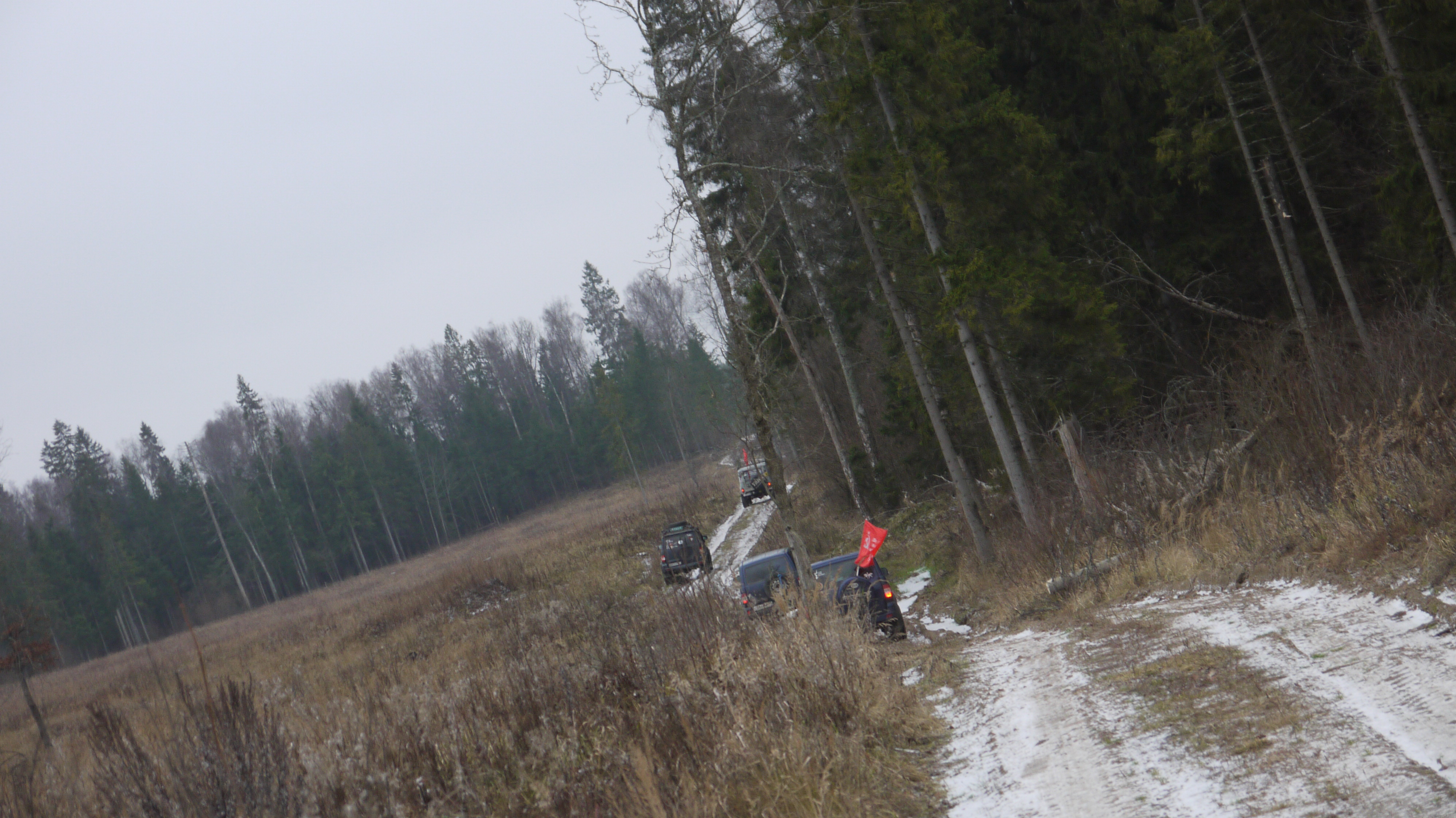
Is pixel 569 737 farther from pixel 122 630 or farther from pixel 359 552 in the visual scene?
pixel 122 630

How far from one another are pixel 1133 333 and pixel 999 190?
5840 millimetres

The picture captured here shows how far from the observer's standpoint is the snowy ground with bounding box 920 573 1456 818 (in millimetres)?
3666

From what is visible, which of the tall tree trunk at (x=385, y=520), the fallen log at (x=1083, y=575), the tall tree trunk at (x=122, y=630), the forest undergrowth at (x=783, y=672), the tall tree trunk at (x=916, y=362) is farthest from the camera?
the tall tree trunk at (x=385, y=520)

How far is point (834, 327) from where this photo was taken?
25.4 m

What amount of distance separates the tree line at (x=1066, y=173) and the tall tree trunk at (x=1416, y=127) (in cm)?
5

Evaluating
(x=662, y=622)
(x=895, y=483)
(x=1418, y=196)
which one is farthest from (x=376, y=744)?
(x=895, y=483)

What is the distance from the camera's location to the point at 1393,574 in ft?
19.2

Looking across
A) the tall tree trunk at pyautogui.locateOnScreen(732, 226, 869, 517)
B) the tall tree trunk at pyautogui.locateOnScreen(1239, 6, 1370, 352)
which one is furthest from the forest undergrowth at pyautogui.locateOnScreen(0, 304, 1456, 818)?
the tall tree trunk at pyautogui.locateOnScreen(732, 226, 869, 517)

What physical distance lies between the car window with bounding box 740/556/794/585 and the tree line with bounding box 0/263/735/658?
44651 mm

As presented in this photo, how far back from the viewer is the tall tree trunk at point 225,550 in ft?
225

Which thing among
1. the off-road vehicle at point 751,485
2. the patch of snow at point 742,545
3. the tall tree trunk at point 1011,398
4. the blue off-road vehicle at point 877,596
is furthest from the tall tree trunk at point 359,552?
the blue off-road vehicle at point 877,596

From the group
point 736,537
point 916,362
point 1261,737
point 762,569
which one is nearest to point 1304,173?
point 916,362

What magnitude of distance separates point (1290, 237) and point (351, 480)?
7233 centimetres

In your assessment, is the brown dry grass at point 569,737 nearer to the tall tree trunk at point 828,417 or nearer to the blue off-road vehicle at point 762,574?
the blue off-road vehicle at point 762,574
